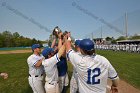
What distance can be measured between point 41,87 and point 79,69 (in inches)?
96.7

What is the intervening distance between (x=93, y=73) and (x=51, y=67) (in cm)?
153

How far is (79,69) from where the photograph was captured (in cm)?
421

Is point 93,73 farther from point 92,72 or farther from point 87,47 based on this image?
point 87,47

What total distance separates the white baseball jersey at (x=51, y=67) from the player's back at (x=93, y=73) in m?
1.15

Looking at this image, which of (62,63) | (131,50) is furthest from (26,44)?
(62,63)

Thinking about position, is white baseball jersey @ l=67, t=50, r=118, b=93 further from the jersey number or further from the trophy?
the trophy

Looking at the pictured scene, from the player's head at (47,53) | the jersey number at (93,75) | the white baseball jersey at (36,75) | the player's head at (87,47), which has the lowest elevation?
the white baseball jersey at (36,75)

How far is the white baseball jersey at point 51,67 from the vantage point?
525cm

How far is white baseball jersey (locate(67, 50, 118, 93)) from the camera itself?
160 inches

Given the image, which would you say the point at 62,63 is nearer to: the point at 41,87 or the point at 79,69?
the point at 41,87

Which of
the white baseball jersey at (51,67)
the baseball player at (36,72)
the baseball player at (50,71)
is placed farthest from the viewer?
the baseball player at (36,72)

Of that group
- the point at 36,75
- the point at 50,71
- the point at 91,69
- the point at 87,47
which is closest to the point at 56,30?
the point at 50,71

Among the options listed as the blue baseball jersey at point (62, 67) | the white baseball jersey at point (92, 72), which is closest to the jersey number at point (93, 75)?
the white baseball jersey at point (92, 72)

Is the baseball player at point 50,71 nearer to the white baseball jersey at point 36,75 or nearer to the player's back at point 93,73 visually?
the white baseball jersey at point 36,75
